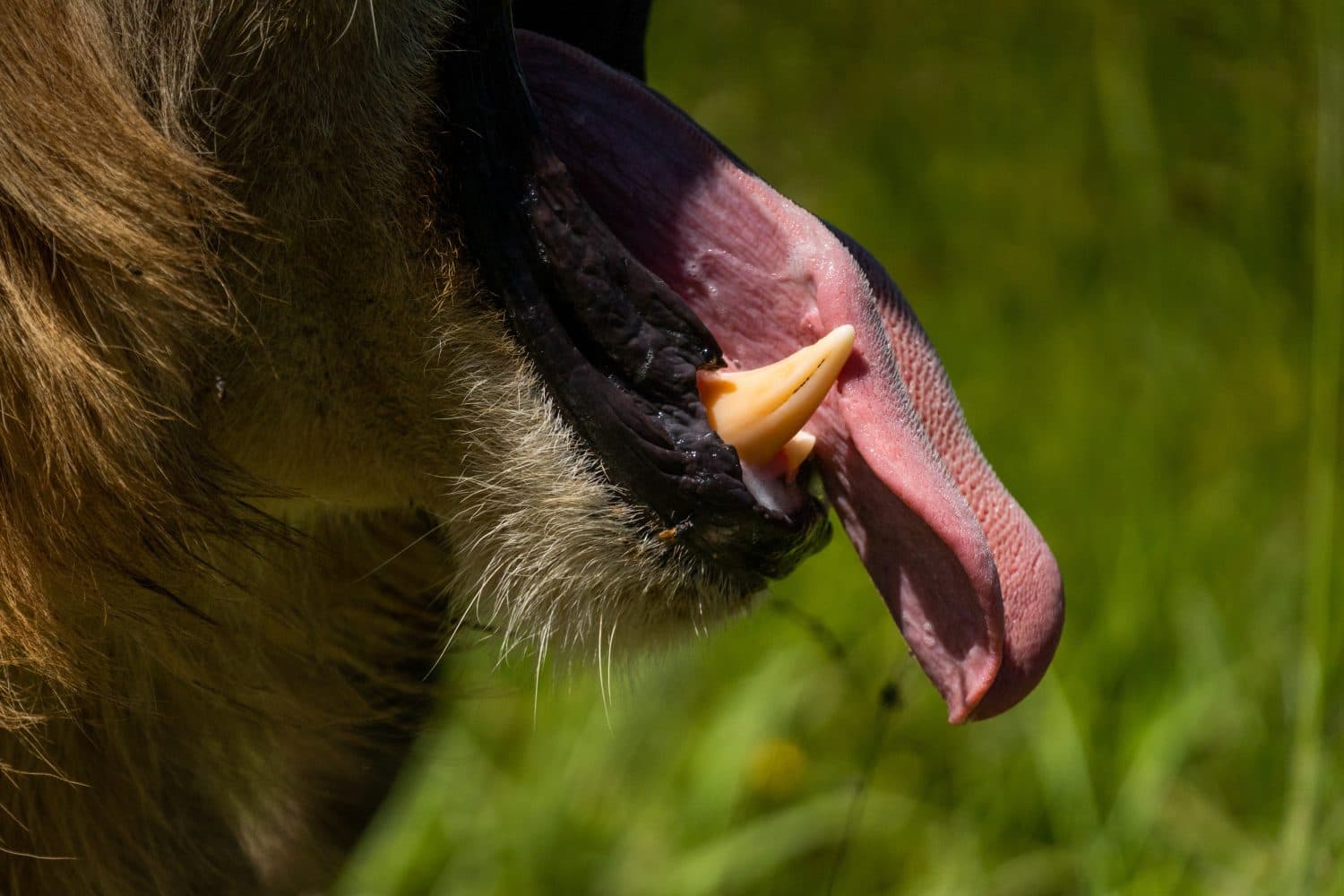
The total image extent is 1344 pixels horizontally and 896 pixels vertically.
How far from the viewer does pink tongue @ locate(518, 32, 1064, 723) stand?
1636 millimetres

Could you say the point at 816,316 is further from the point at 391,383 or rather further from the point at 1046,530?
the point at 1046,530

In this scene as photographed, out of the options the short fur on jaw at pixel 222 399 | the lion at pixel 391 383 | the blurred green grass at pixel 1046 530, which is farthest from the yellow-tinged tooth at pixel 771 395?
the blurred green grass at pixel 1046 530

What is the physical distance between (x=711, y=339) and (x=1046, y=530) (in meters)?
1.91

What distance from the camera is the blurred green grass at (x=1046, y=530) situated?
2521 mm

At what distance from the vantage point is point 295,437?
1543mm

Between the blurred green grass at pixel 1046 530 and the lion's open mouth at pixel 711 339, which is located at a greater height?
the lion's open mouth at pixel 711 339

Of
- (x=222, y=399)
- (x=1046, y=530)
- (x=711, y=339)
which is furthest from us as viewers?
(x=1046, y=530)

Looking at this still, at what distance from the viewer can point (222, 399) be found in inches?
58.9

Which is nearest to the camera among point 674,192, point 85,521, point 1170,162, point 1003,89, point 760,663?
point 85,521

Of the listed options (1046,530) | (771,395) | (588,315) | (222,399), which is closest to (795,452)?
(771,395)

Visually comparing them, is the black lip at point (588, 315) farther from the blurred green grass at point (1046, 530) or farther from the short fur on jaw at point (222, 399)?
the blurred green grass at point (1046, 530)

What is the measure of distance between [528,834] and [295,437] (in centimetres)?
131

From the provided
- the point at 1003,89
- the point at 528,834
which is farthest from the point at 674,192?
the point at 1003,89

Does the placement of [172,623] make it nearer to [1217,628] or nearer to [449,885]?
[449,885]
